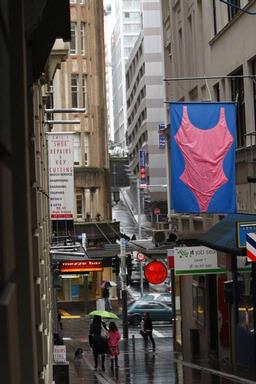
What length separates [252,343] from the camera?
1977cm

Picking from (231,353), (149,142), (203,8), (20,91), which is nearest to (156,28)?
(149,142)

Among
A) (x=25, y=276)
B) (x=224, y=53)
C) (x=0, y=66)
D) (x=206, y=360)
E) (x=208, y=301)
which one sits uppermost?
(x=224, y=53)

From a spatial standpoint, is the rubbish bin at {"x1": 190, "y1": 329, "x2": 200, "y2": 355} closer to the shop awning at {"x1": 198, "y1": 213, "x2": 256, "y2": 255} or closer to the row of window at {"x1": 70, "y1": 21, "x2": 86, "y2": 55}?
the shop awning at {"x1": 198, "y1": 213, "x2": 256, "y2": 255}

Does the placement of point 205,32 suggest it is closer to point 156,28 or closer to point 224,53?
point 224,53

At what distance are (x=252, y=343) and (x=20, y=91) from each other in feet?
54.2

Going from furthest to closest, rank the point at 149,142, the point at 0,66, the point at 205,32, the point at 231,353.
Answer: the point at 149,142 < the point at 205,32 < the point at 231,353 < the point at 0,66

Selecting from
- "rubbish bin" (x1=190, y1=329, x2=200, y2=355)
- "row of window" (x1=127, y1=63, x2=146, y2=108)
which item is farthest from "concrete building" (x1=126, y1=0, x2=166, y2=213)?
"rubbish bin" (x1=190, y1=329, x2=200, y2=355)

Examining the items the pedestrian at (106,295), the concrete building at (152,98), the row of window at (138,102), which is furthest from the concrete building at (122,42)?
the pedestrian at (106,295)

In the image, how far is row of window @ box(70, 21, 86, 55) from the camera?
5762 centimetres

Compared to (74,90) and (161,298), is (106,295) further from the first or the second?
(74,90)

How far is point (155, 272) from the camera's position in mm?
30453

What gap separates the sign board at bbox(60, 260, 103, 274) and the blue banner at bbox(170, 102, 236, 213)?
8.32 metres

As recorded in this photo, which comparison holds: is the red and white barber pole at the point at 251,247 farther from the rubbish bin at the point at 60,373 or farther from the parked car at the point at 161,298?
the parked car at the point at 161,298

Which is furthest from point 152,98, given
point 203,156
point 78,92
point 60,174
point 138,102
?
point 203,156
